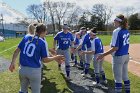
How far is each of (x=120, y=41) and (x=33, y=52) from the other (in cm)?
243

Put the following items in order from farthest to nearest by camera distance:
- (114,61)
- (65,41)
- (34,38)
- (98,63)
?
(65,41), (98,63), (114,61), (34,38)

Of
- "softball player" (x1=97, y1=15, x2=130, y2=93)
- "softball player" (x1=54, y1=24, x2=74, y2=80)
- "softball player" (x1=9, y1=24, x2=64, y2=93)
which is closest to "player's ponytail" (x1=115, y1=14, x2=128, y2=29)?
"softball player" (x1=97, y1=15, x2=130, y2=93)

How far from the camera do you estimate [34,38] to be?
6.66 metres

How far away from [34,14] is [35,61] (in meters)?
93.3

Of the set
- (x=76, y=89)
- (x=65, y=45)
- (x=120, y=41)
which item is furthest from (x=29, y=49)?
(x=65, y=45)

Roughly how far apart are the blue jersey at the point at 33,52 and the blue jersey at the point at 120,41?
2.04m

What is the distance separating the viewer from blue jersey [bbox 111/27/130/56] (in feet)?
26.3

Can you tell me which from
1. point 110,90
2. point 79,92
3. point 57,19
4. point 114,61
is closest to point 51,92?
point 79,92

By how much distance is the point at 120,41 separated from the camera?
809cm

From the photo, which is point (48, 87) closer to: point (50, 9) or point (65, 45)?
point (65, 45)

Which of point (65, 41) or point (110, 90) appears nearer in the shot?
point (110, 90)

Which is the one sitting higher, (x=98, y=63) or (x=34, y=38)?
(x=34, y=38)

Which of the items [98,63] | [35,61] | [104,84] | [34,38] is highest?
[34,38]

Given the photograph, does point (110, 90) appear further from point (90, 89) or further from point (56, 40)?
point (56, 40)
